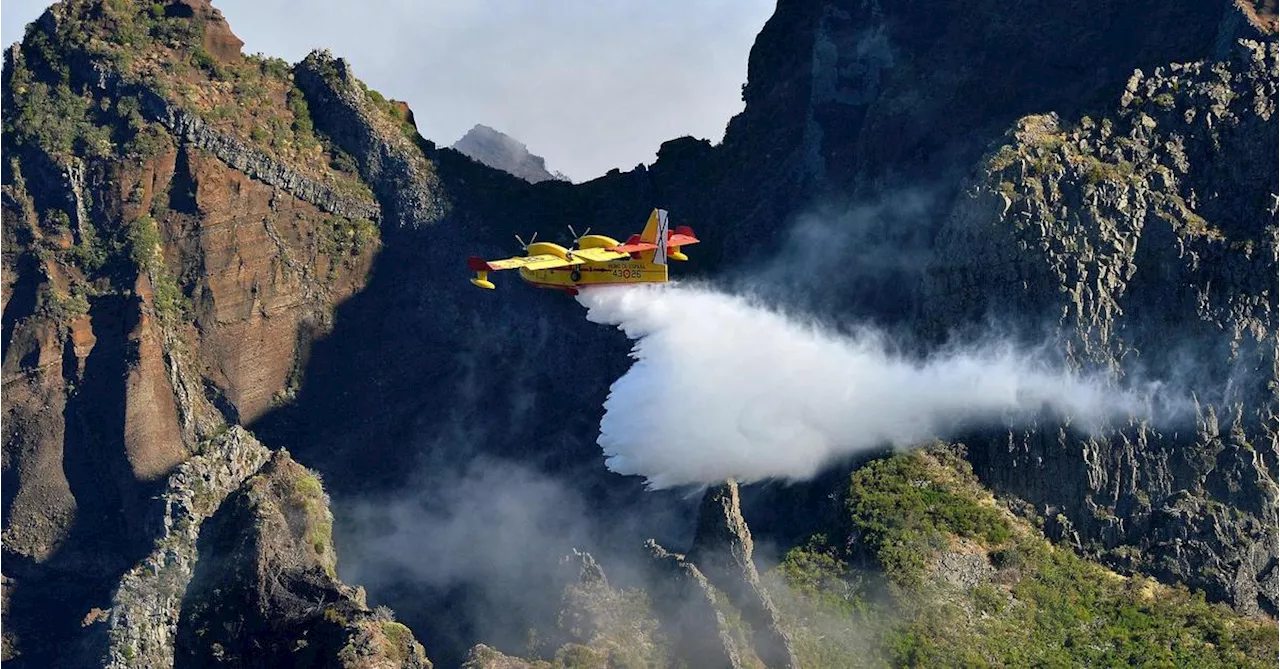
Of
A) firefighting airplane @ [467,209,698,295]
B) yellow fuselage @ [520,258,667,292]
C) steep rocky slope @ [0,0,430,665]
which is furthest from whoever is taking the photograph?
steep rocky slope @ [0,0,430,665]

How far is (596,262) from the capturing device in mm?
144875

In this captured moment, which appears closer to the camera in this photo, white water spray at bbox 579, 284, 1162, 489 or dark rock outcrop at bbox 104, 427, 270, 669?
white water spray at bbox 579, 284, 1162, 489

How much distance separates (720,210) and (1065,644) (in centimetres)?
4041

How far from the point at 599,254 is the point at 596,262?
0.62 m

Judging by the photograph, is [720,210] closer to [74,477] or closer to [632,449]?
[632,449]

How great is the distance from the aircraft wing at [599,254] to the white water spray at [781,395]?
2.21 m

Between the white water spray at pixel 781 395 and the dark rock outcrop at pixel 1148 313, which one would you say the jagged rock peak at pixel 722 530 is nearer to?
the white water spray at pixel 781 395

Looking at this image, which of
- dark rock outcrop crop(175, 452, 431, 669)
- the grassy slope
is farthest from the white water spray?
dark rock outcrop crop(175, 452, 431, 669)

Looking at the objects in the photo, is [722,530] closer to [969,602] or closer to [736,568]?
[736,568]

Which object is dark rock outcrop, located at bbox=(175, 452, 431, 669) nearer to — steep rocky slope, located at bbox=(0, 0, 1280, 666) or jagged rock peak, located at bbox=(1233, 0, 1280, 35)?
steep rocky slope, located at bbox=(0, 0, 1280, 666)

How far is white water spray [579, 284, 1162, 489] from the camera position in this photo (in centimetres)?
13700

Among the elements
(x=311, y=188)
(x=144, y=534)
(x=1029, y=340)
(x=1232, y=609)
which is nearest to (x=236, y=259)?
(x=311, y=188)

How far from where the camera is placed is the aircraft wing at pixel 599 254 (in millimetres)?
143750

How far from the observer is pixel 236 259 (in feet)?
522
